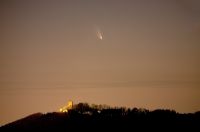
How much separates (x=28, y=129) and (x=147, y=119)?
540 inches

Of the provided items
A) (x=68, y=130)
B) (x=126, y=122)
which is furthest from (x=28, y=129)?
(x=126, y=122)

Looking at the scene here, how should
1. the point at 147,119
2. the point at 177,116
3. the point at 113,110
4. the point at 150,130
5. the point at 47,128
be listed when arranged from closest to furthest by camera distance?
the point at 150,130, the point at 47,128, the point at 147,119, the point at 177,116, the point at 113,110

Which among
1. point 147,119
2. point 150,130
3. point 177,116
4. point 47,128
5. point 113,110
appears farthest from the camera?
point 113,110

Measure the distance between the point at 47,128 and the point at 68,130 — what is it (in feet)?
12.1

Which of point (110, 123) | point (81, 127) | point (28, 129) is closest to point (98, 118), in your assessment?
point (110, 123)

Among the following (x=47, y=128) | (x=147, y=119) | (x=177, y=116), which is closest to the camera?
(x=47, y=128)

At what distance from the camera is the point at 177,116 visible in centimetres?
4050

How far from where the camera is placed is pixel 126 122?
35188 millimetres

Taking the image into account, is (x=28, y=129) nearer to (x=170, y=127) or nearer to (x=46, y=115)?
(x=46, y=115)

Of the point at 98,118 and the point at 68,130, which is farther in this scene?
the point at 98,118

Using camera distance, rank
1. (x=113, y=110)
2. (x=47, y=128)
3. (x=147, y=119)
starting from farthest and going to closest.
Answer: (x=113, y=110)
(x=147, y=119)
(x=47, y=128)

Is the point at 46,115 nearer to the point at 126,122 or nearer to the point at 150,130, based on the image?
the point at 126,122

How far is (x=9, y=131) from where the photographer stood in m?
34.6

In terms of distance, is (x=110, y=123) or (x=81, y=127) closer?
(x=81, y=127)
